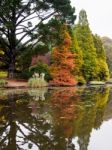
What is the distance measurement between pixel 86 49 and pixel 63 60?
10.9m

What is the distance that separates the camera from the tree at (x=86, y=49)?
49.6 metres

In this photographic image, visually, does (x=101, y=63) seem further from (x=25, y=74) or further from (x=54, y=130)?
(x=54, y=130)

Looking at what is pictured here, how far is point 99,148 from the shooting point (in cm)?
807

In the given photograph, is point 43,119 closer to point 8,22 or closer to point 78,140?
point 78,140

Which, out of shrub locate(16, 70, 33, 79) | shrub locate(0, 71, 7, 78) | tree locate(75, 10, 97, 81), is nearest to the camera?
shrub locate(16, 70, 33, 79)

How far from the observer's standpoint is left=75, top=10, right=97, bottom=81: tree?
4956 centimetres

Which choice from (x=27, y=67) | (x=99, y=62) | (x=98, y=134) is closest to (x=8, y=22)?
(x=27, y=67)

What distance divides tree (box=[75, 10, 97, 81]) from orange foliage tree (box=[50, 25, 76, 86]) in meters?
8.91

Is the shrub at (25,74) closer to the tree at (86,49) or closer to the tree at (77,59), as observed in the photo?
the tree at (77,59)

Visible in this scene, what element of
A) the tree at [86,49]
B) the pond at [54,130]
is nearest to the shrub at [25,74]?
the tree at [86,49]

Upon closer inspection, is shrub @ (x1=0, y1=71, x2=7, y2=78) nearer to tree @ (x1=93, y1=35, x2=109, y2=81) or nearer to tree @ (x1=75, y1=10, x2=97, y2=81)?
tree @ (x1=75, y1=10, x2=97, y2=81)

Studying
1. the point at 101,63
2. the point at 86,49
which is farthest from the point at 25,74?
the point at 101,63

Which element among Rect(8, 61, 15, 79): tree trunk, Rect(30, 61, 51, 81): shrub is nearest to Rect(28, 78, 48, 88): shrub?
Rect(30, 61, 51, 81): shrub

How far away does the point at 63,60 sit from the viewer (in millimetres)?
40156
